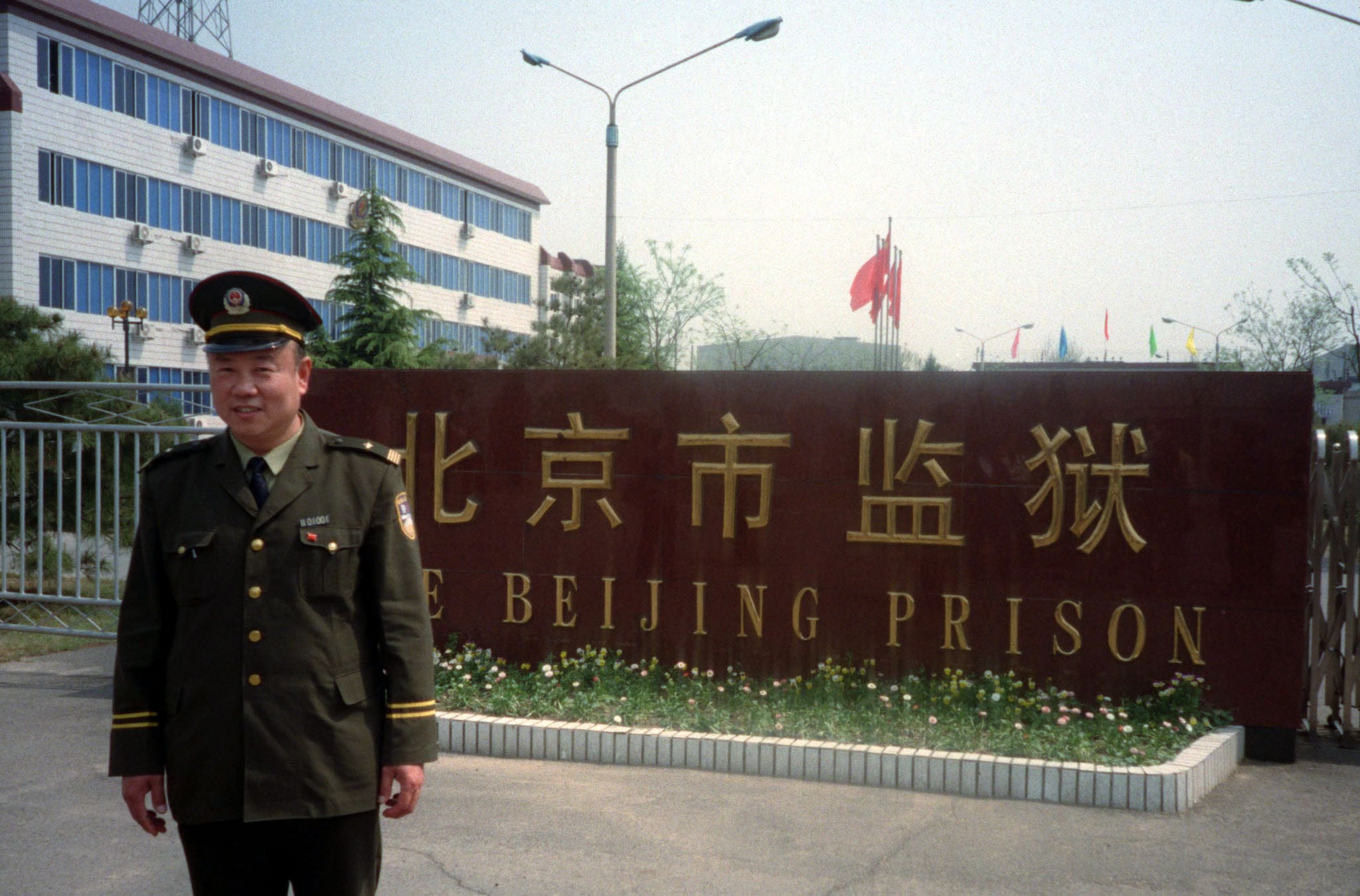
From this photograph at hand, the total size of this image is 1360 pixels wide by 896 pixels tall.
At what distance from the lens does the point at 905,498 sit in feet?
18.9

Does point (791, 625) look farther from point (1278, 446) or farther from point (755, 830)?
point (1278, 446)

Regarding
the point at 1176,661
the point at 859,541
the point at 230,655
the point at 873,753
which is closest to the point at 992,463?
the point at 859,541

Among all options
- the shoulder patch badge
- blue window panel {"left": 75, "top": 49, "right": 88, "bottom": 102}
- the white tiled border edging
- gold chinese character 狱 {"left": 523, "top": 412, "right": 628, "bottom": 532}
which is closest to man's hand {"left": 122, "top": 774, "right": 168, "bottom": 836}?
the shoulder patch badge

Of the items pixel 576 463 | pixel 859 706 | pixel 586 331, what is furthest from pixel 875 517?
pixel 586 331

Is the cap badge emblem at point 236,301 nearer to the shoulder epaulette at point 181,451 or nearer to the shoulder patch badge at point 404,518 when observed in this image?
the shoulder epaulette at point 181,451

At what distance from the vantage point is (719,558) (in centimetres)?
599

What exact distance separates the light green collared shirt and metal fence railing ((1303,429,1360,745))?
4739 millimetres

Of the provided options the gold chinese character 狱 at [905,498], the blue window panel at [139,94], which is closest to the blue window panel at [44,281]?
the blue window panel at [139,94]

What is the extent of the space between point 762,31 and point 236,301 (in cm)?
1409

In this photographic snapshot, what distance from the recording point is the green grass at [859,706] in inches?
200

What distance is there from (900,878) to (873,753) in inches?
41.8

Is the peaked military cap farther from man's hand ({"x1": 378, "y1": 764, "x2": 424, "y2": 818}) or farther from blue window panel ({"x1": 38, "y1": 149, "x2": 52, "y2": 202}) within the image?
blue window panel ({"x1": 38, "y1": 149, "x2": 52, "y2": 202})

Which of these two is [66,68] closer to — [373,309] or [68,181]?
[68,181]

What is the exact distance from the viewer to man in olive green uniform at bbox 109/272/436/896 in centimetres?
238
